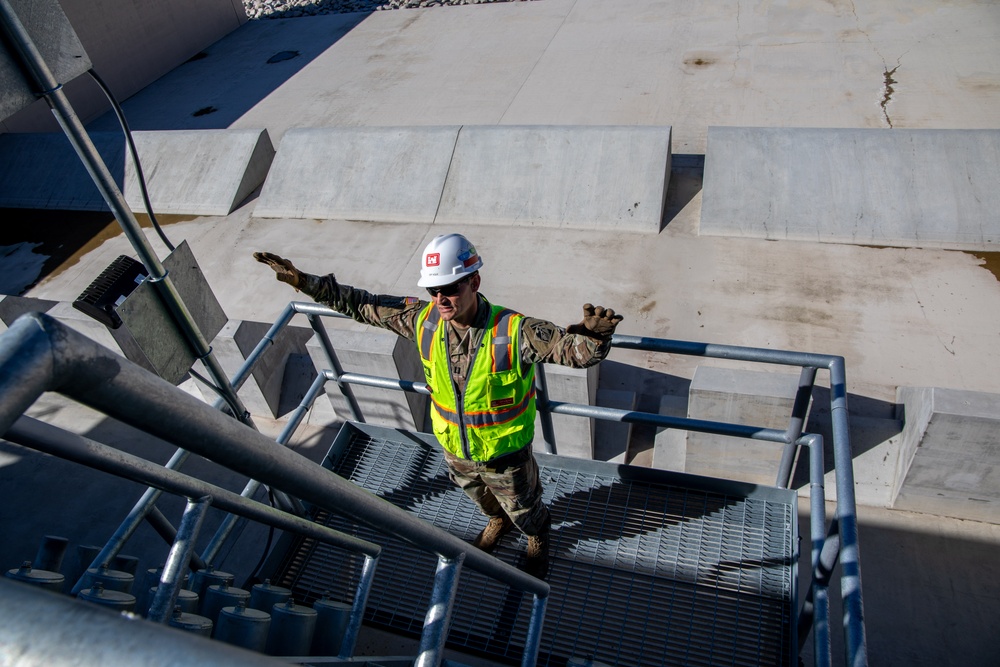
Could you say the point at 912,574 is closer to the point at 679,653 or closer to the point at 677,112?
the point at 679,653

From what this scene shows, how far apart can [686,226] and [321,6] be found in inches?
498

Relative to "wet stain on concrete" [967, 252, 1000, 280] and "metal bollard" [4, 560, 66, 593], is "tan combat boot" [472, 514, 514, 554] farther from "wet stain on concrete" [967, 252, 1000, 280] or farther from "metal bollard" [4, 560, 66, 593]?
"wet stain on concrete" [967, 252, 1000, 280]

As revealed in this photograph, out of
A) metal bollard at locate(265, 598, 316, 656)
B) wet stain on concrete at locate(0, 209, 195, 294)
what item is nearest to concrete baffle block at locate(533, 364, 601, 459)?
metal bollard at locate(265, 598, 316, 656)

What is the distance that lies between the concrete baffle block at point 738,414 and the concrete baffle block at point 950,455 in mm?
695

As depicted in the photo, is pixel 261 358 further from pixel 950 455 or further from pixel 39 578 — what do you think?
pixel 950 455

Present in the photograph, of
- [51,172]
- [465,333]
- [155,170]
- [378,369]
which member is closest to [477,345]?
[465,333]

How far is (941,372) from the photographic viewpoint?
17.7 feet

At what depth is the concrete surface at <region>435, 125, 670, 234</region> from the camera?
7570 millimetres

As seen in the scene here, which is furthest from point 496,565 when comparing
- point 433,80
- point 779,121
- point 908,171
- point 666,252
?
point 433,80

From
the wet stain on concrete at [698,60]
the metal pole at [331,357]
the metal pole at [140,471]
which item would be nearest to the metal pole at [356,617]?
the metal pole at [140,471]

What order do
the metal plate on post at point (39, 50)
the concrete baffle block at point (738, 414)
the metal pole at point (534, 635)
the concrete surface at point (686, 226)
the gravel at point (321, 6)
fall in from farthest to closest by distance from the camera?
the gravel at point (321, 6), the concrete surface at point (686, 226), the concrete baffle block at point (738, 414), the metal pole at point (534, 635), the metal plate on post at point (39, 50)

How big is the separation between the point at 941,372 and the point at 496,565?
4.65m

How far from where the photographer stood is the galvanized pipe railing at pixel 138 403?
971 mm

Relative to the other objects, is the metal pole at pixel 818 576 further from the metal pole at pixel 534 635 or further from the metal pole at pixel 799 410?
the metal pole at pixel 534 635
